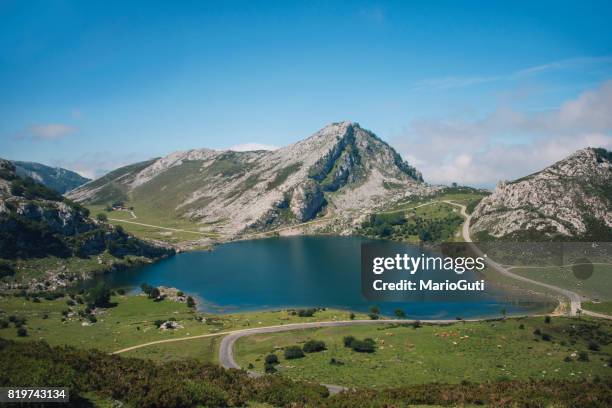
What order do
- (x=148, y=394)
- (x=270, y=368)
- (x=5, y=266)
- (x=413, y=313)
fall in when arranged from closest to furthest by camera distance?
(x=148, y=394) → (x=270, y=368) → (x=413, y=313) → (x=5, y=266)

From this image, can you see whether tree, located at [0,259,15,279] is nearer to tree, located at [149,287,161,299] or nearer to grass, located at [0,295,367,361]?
grass, located at [0,295,367,361]

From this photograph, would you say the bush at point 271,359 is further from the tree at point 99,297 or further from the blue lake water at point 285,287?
the tree at point 99,297

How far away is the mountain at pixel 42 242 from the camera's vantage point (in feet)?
522

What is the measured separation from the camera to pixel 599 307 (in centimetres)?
11469

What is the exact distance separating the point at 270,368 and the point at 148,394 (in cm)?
3760

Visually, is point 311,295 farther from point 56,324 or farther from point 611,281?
point 611,281

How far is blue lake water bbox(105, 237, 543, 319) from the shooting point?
123188mm

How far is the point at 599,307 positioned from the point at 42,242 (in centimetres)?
20072

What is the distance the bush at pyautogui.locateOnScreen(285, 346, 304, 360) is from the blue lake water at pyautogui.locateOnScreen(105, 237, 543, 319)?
47913 millimetres

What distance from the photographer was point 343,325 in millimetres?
97375

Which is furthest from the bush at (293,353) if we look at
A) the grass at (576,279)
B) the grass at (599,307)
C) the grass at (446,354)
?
the grass at (576,279)

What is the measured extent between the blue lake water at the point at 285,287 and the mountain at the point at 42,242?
16.8m

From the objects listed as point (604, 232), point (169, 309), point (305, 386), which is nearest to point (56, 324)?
point (169, 309)

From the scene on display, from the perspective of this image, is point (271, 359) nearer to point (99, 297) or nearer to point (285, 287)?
point (99, 297)
